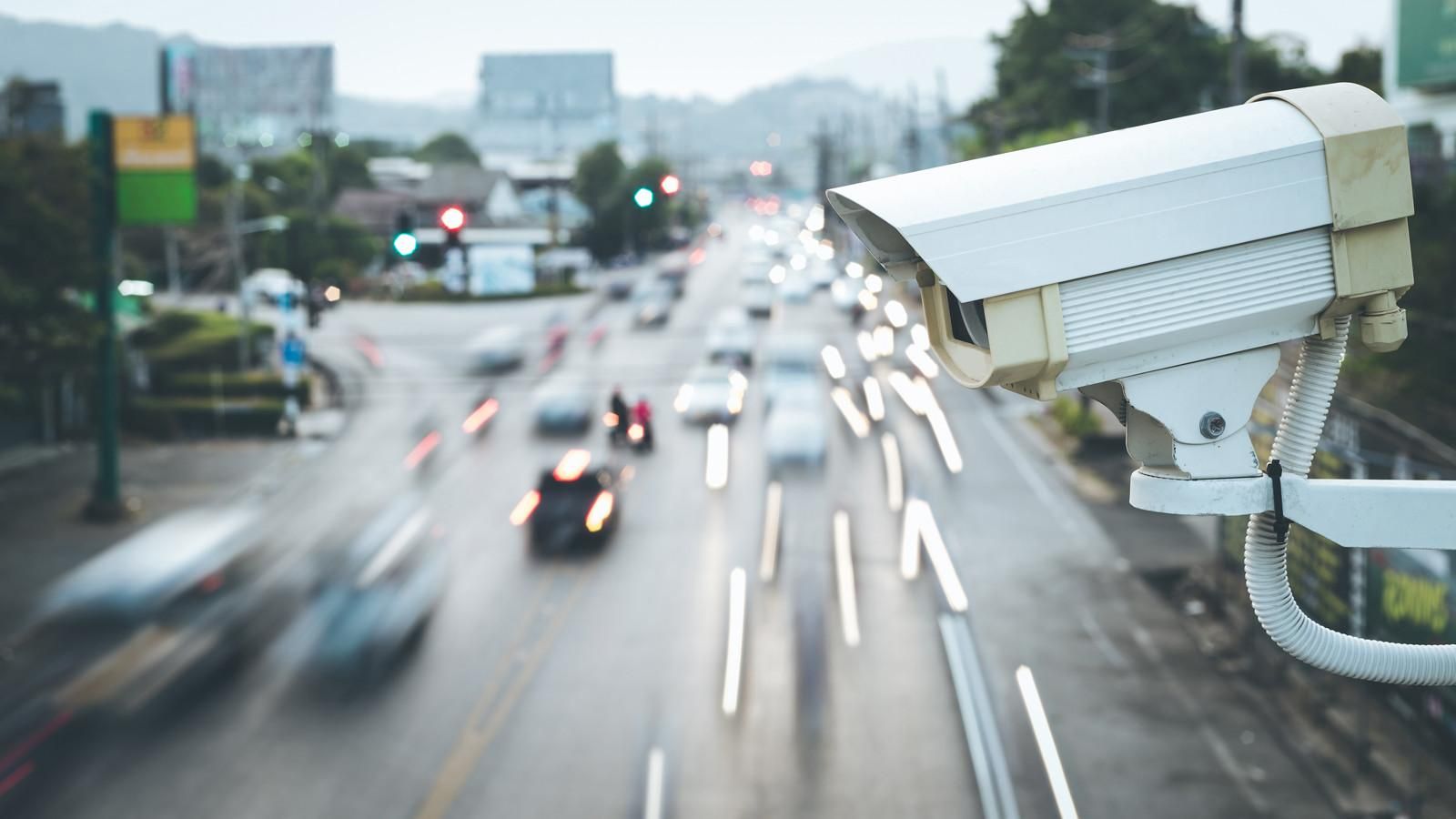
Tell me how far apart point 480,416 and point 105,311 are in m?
12.7

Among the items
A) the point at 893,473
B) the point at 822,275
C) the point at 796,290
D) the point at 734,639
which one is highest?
the point at 822,275

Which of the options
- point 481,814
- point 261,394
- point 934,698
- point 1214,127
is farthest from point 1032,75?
point 1214,127

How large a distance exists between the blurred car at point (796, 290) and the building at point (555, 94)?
42.6 metres

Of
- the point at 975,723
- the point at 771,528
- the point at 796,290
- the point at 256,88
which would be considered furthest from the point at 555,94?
the point at 975,723

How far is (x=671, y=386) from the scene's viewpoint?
140 feet

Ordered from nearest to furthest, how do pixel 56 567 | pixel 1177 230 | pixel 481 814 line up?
pixel 1177 230
pixel 481 814
pixel 56 567

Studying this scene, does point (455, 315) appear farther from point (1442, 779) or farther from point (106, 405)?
point (1442, 779)

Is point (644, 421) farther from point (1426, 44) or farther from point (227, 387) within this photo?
point (1426, 44)

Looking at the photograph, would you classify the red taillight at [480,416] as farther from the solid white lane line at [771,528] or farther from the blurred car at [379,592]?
the solid white lane line at [771,528]

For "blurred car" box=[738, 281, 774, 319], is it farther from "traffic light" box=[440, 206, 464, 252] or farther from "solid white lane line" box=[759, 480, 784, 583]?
"traffic light" box=[440, 206, 464, 252]

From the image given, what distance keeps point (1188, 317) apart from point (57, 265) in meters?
26.3

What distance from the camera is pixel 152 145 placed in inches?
1103

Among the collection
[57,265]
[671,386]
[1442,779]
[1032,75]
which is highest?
[1032,75]

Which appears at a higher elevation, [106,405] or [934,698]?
[106,405]
